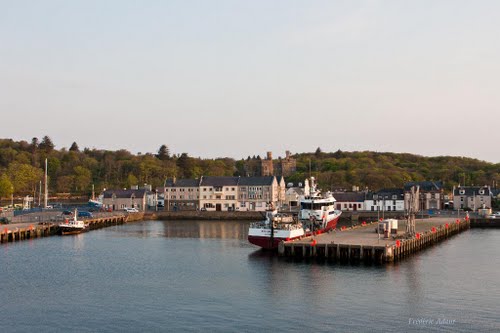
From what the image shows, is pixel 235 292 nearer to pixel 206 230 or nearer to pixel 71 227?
pixel 71 227

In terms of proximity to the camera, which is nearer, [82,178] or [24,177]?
[24,177]

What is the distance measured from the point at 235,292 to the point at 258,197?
85.7 m

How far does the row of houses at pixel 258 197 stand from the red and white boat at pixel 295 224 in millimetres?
37793

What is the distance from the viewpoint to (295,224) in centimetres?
6419

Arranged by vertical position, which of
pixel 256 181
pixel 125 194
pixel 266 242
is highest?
pixel 256 181

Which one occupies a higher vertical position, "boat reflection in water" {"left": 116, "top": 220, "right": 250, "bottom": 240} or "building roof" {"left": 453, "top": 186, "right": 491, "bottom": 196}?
"building roof" {"left": 453, "top": 186, "right": 491, "bottom": 196}

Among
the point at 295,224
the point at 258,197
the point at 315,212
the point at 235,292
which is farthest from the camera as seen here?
the point at 258,197

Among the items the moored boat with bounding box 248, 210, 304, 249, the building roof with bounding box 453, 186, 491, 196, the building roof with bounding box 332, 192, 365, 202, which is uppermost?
the building roof with bounding box 453, 186, 491, 196

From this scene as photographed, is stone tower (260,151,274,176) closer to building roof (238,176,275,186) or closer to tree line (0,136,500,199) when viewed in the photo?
tree line (0,136,500,199)

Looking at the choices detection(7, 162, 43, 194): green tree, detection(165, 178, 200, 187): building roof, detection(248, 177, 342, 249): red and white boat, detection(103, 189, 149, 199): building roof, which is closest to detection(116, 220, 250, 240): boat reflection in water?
detection(248, 177, 342, 249): red and white boat

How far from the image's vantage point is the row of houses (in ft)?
388

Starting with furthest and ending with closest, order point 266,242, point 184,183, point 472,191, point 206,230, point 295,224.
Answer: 1. point 184,183
2. point 472,191
3. point 206,230
4. point 295,224
5. point 266,242

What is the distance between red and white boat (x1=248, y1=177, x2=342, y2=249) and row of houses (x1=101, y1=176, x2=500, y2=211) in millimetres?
37793

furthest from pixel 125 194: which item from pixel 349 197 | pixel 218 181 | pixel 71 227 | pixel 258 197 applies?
pixel 71 227
